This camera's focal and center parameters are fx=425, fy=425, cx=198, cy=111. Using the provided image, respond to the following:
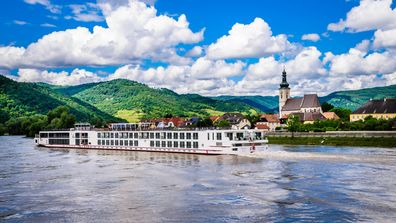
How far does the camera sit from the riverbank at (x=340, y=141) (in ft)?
263

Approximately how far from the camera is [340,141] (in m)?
87.9

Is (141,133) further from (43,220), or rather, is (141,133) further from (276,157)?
(43,220)

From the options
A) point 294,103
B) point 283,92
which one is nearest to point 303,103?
point 294,103

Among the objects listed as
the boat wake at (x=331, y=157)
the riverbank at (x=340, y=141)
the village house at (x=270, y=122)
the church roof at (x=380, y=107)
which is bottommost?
the boat wake at (x=331, y=157)

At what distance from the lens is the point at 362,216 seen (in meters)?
27.4

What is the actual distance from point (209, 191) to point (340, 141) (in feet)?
191

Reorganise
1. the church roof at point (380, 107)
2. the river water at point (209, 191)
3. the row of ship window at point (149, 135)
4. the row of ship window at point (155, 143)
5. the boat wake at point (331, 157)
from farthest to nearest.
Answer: the church roof at point (380, 107)
the row of ship window at point (149, 135)
the row of ship window at point (155, 143)
the boat wake at point (331, 157)
the river water at point (209, 191)

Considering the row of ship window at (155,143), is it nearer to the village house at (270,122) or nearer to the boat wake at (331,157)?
the boat wake at (331,157)

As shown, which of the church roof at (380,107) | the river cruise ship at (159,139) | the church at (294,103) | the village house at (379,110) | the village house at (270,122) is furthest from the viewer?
the church at (294,103)

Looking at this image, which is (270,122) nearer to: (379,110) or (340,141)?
(379,110)

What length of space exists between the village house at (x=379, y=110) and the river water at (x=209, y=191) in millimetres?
73293

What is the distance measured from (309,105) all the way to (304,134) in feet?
270

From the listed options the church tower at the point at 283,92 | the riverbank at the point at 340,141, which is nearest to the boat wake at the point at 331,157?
the riverbank at the point at 340,141

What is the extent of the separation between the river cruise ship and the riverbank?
2500 centimetres
